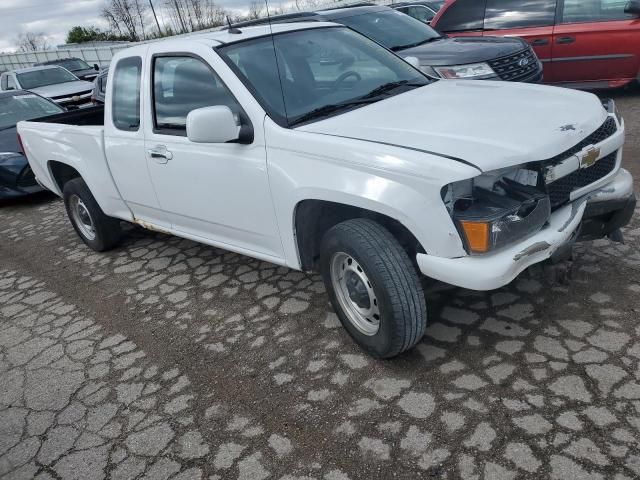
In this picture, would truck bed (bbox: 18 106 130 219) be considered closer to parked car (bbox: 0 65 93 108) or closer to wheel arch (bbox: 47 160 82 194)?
wheel arch (bbox: 47 160 82 194)

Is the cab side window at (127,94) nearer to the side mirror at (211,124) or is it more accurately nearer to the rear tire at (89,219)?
the rear tire at (89,219)

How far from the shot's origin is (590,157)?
114 inches

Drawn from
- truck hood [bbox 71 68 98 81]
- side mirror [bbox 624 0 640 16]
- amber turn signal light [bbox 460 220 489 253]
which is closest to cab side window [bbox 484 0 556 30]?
side mirror [bbox 624 0 640 16]

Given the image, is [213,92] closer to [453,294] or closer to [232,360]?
[232,360]

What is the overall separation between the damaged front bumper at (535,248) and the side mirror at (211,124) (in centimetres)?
131

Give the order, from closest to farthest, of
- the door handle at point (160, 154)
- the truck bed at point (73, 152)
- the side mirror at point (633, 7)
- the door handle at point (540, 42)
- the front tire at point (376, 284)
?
1. the front tire at point (376, 284)
2. the door handle at point (160, 154)
3. the truck bed at point (73, 152)
4. the side mirror at point (633, 7)
5. the door handle at point (540, 42)

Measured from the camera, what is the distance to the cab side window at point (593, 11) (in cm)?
748

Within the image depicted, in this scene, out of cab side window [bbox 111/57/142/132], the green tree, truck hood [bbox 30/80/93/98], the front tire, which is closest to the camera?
the front tire

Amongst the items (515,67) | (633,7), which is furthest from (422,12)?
(515,67)

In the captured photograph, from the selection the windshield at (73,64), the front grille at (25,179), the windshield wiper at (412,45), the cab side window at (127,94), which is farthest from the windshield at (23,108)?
the windshield at (73,64)

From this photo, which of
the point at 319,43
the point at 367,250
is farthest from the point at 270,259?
the point at 319,43

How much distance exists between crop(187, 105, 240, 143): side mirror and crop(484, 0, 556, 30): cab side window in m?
6.31

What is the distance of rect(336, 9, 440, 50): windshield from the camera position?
7.25 metres

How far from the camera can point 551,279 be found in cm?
296
